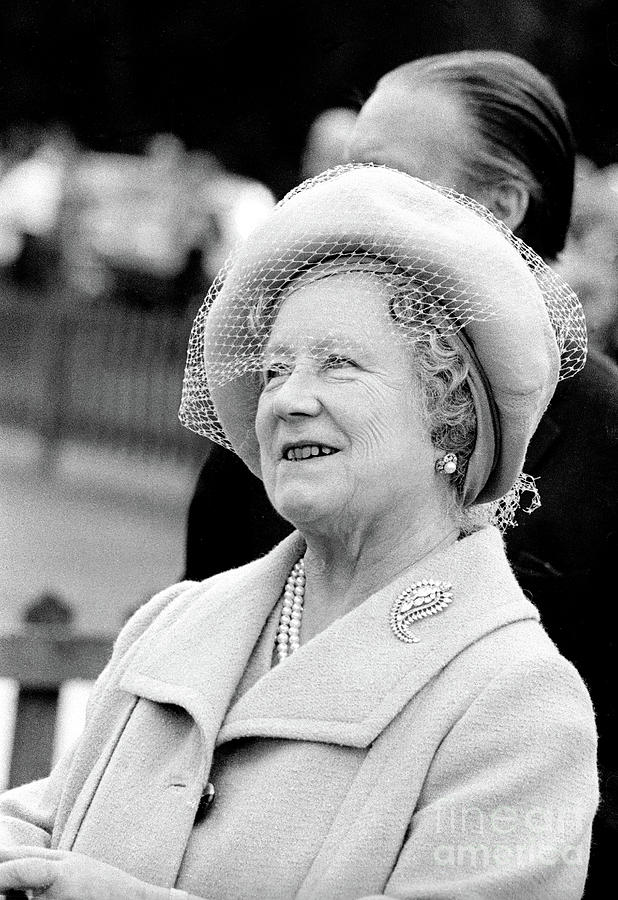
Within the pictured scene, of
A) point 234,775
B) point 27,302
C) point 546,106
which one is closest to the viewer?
point 234,775

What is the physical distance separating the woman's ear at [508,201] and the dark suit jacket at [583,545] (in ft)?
1.35

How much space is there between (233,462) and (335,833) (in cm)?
157

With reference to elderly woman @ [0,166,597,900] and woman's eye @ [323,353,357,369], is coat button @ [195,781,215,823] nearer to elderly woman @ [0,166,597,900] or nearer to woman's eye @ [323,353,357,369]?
elderly woman @ [0,166,597,900]

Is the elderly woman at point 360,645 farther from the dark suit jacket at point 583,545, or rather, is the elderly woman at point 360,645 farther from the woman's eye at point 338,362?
the dark suit jacket at point 583,545

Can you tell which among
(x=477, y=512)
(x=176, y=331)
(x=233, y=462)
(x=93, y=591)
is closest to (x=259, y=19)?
(x=176, y=331)

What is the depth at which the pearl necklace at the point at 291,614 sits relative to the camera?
2.14 metres

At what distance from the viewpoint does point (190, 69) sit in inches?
160

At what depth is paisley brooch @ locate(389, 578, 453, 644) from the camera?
78.4 inches

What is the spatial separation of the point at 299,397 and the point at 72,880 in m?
0.82

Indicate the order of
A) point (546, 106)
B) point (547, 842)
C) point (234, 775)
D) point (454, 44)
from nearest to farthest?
point (547, 842), point (234, 775), point (546, 106), point (454, 44)

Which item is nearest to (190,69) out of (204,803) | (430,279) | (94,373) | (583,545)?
(94,373)

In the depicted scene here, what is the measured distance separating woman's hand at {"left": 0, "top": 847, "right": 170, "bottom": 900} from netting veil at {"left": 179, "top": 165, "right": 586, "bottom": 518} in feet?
2.79

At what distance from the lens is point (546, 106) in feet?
10.4

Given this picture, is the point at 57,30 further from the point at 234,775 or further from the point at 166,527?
the point at 234,775
